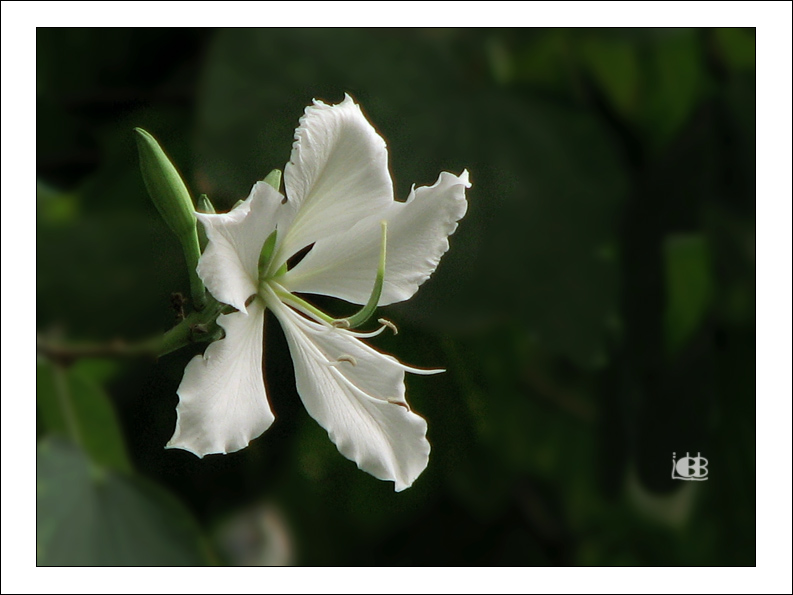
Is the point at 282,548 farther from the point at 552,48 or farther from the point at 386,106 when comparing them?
the point at 552,48

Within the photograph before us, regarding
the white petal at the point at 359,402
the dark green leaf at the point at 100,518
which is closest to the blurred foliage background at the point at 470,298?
the dark green leaf at the point at 100,518

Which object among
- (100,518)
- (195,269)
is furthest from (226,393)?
(100,518)

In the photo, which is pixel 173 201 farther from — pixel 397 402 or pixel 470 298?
pixel 470 298

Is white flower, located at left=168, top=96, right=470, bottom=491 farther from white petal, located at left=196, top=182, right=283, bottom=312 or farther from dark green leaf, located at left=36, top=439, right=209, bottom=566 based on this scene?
dark green leaf, located at left=36, top=439, right=209, bottom=566

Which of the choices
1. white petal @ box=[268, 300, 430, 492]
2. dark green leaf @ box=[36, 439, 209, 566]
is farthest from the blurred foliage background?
white petal @ box=[268, 300, 430, 492]

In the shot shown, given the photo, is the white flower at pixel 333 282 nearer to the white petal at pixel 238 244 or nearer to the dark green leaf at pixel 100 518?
the white petal at pixel 238 244

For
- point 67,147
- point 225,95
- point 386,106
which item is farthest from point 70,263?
point 386,106
